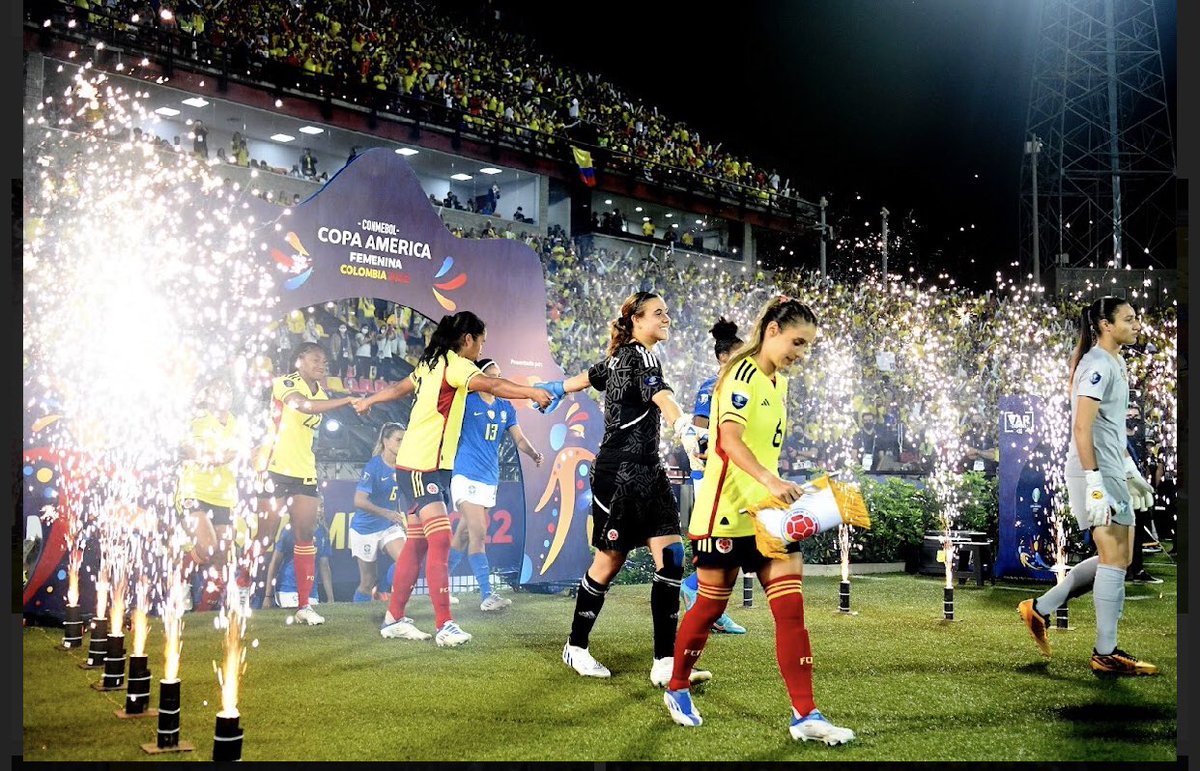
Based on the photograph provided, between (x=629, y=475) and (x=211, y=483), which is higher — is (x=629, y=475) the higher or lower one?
the higher one

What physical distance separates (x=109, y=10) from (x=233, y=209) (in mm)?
5366

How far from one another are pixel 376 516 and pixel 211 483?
1.29m

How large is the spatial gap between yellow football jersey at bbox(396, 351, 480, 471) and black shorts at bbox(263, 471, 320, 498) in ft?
3.48

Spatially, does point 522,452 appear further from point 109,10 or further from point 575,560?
point 109,10

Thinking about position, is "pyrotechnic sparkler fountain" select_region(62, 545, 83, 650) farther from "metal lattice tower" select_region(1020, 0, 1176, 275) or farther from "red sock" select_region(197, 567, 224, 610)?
"metal lattice tower" select_region(1020, 0, 1176, 275)

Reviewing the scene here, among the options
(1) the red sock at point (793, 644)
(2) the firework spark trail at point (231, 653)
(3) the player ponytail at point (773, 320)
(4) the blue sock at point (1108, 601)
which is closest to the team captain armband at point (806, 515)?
(1) the red sock at point (793, 644)

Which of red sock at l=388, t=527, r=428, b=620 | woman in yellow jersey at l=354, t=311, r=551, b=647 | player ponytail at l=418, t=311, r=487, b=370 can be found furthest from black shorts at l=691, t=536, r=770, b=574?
player ponytail at l=418, t=311, r=487, b=370

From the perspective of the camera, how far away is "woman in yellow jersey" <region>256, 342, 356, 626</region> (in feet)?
23.5

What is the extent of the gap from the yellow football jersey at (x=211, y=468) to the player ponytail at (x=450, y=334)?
64.5 inches

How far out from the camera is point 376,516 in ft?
26.4

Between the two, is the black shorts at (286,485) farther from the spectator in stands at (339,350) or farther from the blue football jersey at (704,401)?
the spectator in stands at (339,350)

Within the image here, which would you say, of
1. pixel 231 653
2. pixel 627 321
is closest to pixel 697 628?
pixel 627 321

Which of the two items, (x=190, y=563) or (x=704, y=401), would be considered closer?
(x=704, y=401)

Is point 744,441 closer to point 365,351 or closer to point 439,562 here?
point 439,562
